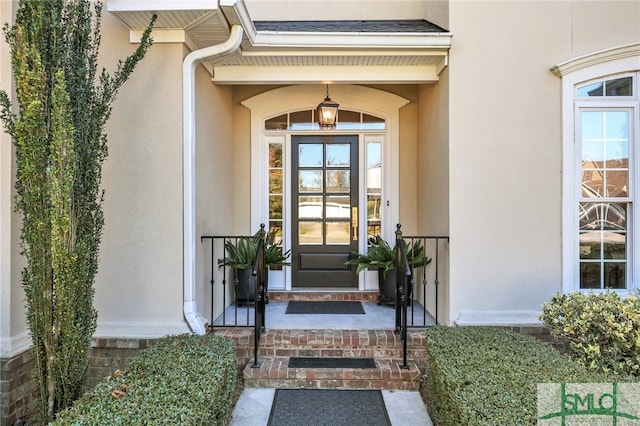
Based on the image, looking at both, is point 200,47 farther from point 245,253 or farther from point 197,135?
point 245,253

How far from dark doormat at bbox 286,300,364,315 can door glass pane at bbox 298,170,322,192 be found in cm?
152

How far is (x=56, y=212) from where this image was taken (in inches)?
86.4

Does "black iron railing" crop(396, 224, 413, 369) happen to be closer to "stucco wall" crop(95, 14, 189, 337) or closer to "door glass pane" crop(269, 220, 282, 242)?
"door glass pane" crop(269, 220, 282, 242)

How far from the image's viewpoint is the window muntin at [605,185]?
3588 millimetres

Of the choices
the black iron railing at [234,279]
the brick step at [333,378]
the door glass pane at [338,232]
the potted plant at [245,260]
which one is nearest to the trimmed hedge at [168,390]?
the brick step at [333,378]

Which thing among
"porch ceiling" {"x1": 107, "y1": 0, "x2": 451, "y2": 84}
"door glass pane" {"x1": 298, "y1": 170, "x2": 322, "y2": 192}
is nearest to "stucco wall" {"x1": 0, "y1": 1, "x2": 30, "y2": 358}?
"porch ceiling" {"x1": 107, "y1": 0, "x2": 451, "y2": 84}

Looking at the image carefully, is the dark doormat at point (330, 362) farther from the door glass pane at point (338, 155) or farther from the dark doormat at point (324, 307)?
the door glass pane at point (338, 155)

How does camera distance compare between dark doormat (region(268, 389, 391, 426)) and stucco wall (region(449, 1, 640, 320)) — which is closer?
dark doormat (region(268, 389, 391, 426))

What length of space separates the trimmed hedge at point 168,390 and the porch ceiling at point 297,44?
2642mm

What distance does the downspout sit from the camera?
334 centimetres

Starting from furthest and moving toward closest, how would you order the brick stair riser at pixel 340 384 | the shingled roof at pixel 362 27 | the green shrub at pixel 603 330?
the shingled roof at pixel 362 27, the brick stair riser at pixel 340 384, the green shrub at pixel 603 330

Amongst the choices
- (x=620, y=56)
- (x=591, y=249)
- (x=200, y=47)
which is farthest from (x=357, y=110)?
(x=591, y=249)

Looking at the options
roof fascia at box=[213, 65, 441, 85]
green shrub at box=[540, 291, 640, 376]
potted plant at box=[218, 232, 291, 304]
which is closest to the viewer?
green shrub at box=[540, 291, 640, 376]

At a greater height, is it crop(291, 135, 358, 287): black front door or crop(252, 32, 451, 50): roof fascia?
crop(252, 32, 451, 50): roof fascia
